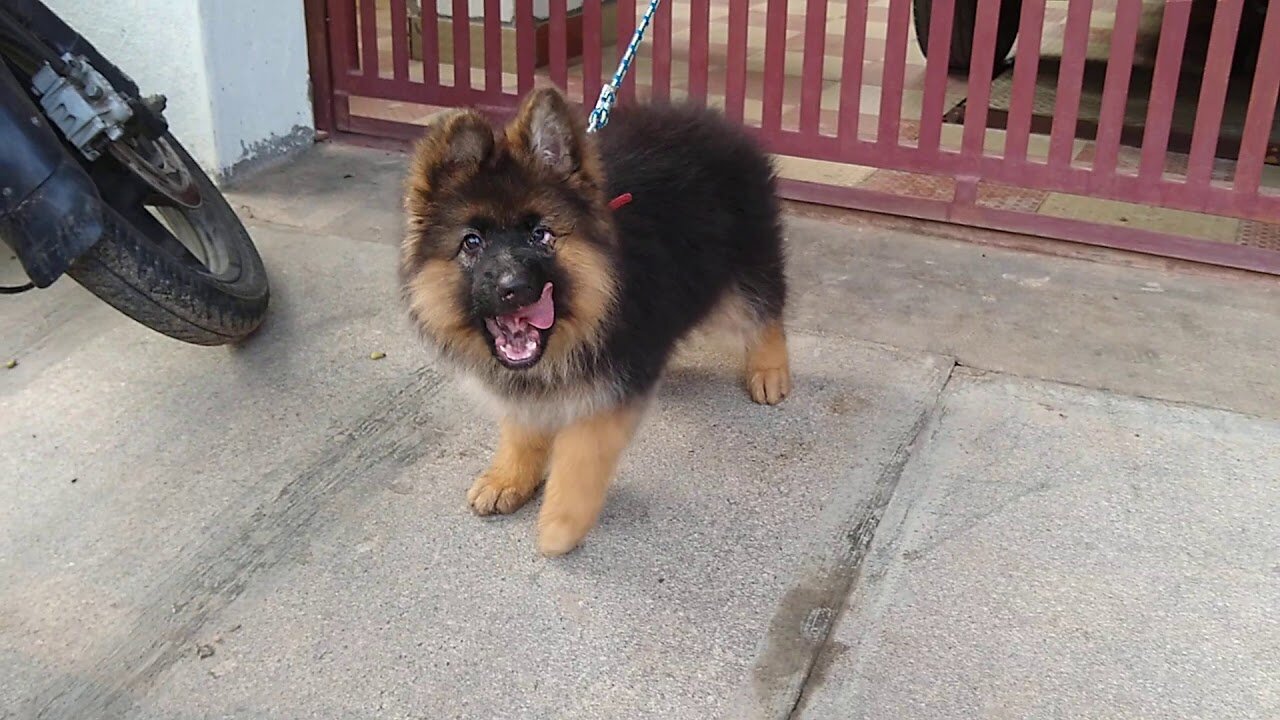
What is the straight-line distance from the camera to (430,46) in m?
5.76

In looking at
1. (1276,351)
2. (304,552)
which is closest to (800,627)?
(304,552)

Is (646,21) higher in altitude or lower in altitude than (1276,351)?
higher

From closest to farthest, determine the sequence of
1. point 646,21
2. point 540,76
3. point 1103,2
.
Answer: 1. point 646,21
2. point 540,76
3. point 1103,2

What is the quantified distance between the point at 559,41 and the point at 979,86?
1.97 metres

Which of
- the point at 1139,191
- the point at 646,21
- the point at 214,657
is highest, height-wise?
the point at 646,21

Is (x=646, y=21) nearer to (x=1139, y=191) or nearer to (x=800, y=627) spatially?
(x=800, y=627)

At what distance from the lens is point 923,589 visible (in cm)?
283

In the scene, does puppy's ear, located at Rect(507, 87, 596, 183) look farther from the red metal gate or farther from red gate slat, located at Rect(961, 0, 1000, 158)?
red gate slat, located at Rect(961, 0, 1000, 158)

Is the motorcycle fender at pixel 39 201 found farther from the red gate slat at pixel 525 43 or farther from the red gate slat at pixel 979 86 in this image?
the red gate slat at pixel 979 86

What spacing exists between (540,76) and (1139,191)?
3578mm

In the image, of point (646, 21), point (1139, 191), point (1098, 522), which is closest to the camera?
point (1098, 522)

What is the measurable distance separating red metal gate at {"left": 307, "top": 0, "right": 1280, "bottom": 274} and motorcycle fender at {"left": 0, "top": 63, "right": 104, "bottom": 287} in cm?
181

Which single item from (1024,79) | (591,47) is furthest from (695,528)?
(591,47)

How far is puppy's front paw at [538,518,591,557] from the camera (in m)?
2.96
